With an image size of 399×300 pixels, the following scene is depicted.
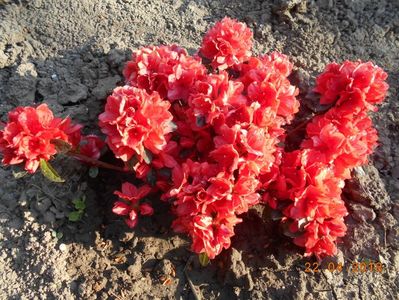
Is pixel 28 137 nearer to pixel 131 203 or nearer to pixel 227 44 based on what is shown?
pixel 131 203

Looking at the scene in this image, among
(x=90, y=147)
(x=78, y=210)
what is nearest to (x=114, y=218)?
(x=78, y=210)

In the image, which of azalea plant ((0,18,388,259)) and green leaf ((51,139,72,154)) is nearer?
azalea plant ((0,18,388,259))

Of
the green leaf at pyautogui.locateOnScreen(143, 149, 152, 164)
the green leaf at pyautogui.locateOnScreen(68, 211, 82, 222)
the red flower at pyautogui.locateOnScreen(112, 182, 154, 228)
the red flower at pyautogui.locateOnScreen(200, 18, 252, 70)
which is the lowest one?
the green leaf at pyautogui.locateOnScreen(68, 211, 82, 222)

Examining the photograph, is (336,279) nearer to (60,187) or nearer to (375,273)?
(375,273)

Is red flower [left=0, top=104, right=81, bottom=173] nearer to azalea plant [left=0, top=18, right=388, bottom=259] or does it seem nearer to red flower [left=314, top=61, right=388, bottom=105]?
azalea plant [left=0, top=18, right=388, bottom=259]

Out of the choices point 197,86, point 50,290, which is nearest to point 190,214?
point 197,86

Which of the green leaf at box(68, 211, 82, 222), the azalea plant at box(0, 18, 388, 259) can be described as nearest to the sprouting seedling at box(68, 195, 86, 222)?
the green leaf at box(68, 211, 82, 222)
